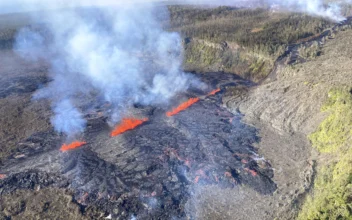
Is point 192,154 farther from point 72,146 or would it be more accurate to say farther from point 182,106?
point 72,146

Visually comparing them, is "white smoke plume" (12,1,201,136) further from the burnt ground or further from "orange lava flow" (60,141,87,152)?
the burnt ground

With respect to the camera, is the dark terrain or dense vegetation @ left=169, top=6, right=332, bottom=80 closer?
the dark terrain

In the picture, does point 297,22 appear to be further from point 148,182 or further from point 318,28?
point 148,182

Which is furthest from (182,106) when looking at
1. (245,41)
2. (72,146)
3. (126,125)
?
(245,41)

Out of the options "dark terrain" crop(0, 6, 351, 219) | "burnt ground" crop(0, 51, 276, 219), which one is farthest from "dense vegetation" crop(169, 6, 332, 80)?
"burnt ground" crop(0, 51, 276, 219)

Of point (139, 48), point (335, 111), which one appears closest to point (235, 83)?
point (335, 111)

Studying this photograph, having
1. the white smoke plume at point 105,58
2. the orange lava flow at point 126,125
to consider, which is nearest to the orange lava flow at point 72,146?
the white smoke plume at point 105,58
